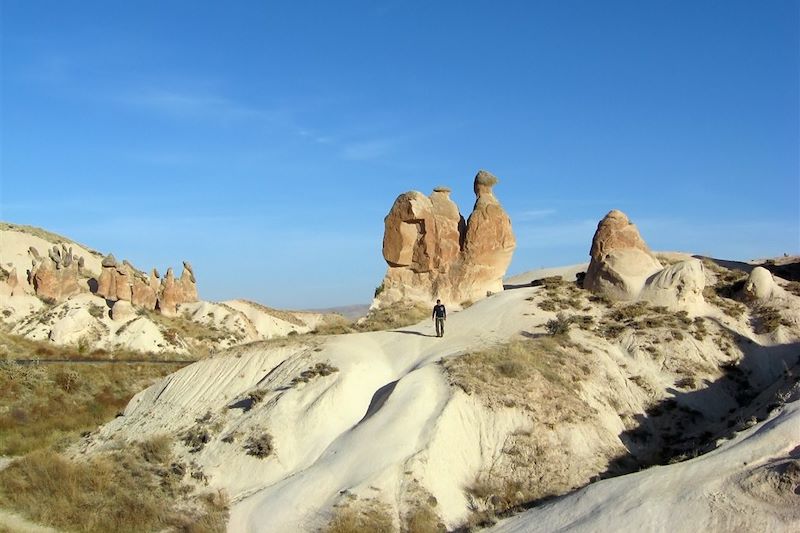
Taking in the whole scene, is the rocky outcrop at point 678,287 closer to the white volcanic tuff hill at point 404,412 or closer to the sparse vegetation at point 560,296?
the white volcanic tuff hill at point 404,412

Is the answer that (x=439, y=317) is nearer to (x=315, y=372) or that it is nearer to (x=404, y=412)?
(x=315, y=372)

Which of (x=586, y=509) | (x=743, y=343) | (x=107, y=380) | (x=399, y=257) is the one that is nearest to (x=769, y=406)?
(x=586, y=509)

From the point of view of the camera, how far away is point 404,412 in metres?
15.5

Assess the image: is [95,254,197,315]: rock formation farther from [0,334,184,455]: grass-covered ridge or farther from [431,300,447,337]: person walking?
[431,300,447,337]: person walking

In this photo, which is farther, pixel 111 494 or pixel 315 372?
pixel 315 372

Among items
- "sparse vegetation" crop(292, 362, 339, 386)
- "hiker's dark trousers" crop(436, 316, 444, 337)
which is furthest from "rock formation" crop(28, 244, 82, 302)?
"hiker's dark trousers" crop(436, 316, 444, 337)

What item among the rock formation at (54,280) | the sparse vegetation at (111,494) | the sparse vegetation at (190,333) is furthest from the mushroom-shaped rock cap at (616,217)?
the rock formation at (54,280)

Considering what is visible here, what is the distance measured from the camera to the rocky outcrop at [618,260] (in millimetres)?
22375

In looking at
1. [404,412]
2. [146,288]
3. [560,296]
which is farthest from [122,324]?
[404,412]

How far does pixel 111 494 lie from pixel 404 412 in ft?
20.3

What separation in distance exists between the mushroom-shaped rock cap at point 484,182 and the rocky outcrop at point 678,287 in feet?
23.4

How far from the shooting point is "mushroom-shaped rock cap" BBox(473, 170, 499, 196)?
2639 centimetres

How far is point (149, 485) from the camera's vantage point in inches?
599

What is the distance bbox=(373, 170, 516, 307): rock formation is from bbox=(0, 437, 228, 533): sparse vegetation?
12046 millimetres
